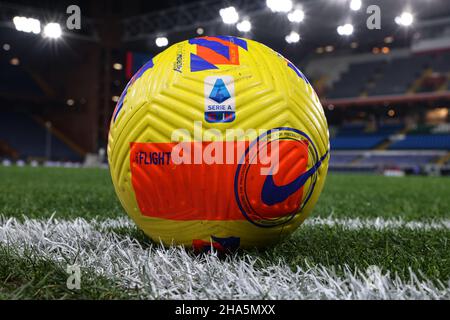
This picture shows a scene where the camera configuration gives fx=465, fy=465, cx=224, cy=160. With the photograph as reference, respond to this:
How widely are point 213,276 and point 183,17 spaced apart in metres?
19.2

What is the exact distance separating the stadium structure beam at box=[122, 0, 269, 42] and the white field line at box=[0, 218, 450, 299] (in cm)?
1529

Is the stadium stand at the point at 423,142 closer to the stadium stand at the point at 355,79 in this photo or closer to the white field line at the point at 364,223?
the stadium stand at the point at 355,79

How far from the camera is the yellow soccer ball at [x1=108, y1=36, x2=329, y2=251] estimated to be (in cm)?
169

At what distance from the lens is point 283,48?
25.2 m

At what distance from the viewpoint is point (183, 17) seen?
64.2ft

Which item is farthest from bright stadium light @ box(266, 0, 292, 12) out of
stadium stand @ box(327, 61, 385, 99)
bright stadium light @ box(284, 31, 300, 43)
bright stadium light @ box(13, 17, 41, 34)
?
stadium stand @ box(327, 61, 385, 99)

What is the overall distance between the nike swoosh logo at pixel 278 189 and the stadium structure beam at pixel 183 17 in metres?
15.2

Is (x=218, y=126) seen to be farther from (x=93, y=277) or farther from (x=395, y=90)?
(x=395, y=90)

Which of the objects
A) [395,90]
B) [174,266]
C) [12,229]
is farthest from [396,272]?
[395,90]

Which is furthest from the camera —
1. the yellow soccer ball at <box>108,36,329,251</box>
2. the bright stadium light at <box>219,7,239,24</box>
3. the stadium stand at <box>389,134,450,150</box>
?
the stadium stand at <box>389,134,450,150</box>

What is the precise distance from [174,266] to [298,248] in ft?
2.04

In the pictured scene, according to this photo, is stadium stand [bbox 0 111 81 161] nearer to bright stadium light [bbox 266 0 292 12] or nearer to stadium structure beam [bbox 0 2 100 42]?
stadium structure beam [bbox 0 2 100 42]

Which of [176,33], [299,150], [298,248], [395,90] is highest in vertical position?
[176,33]

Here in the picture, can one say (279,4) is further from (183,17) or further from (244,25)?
(183,17)
